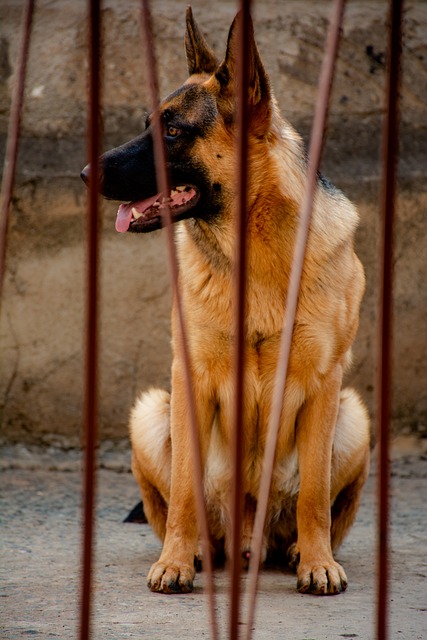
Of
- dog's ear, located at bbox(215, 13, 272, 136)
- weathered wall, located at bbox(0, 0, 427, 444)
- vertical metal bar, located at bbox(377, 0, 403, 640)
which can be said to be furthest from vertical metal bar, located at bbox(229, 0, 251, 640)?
weathered wall, located at bbox(0, 0, 427, 444)

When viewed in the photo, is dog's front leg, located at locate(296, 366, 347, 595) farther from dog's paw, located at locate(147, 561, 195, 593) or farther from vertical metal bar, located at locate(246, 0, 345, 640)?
vertical metal bar, located at locate(246, 0, 345, 640)

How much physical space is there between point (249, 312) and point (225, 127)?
664 mm

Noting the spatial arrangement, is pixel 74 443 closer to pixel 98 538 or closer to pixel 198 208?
pixel 98 538

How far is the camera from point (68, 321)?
523cm

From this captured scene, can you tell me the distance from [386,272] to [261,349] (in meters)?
1.76

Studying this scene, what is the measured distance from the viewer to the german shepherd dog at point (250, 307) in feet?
10.3

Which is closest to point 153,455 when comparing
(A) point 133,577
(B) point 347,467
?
(A) point 133,577

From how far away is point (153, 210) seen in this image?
3203mm

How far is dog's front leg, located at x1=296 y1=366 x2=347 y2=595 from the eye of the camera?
124 inches

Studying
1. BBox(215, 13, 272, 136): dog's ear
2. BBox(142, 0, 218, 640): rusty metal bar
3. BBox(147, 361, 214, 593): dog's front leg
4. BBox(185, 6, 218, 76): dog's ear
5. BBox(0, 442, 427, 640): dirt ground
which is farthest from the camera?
BBox(185, 6, 218, 76): dog's ear

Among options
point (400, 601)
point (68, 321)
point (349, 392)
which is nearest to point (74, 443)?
point (68, 321)

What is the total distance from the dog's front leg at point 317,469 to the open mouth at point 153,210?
2.58 feet

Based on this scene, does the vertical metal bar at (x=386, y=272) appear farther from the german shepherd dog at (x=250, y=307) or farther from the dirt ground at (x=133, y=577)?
the german shepherd dog at (x=250, y=307)

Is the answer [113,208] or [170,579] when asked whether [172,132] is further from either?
[113,208]
